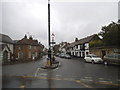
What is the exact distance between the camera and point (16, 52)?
45.4 meters

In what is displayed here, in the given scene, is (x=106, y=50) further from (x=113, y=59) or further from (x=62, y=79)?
(x=62, y=79)

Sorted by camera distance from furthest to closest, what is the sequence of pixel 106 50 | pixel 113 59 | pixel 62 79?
pixel 106 50 → pixel 113 59 → pixel 62 79

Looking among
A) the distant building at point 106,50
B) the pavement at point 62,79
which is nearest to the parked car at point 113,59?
the distant building at point 106,50

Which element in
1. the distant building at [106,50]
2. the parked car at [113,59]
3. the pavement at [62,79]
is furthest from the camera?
the distant building at [106,50]

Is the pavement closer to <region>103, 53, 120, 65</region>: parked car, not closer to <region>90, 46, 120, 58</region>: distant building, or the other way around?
<region>103, 53, 120, 65</region>: parked car

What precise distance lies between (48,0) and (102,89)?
41.7 feet

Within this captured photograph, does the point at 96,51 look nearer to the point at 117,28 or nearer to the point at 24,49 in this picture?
the point at 117,28

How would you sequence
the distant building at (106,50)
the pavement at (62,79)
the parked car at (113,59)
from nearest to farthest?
the pavement at (62,79), the parked car at (113,59), the distant building at (106,50)

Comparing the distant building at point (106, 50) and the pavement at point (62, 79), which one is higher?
the distant building at point (106, 50)

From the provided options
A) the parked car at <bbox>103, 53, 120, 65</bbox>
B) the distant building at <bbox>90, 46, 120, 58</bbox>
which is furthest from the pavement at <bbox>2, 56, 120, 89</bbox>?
the distant building at <bbox>90, 46, 120, 58</bbox>

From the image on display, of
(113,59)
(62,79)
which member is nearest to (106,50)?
(113,59)

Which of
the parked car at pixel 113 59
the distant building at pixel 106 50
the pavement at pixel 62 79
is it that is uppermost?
the distant building at pixel 106 50

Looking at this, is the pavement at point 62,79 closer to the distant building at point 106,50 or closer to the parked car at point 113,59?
the parked car at point 113,59

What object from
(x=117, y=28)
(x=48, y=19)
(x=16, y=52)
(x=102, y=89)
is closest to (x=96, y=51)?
(x=117, y=28)
